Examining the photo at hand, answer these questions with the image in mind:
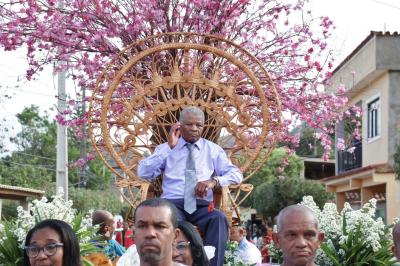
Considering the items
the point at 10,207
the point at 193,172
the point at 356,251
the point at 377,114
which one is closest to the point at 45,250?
the point at 193,172

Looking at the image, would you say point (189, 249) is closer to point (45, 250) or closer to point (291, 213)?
point (291, 213)

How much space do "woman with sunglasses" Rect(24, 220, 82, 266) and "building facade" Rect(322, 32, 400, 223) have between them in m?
16.3

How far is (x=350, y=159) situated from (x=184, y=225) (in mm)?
23746

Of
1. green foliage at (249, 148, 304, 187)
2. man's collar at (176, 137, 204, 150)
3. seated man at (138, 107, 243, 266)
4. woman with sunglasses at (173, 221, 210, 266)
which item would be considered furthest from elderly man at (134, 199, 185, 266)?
green foliage at (249, 148, 304, 187)

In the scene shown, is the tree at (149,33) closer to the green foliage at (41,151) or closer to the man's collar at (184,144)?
the man's collar at (184,144)

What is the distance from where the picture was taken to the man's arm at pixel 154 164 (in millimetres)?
8523

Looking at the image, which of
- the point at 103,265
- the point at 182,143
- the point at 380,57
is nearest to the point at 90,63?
the point at 182,143

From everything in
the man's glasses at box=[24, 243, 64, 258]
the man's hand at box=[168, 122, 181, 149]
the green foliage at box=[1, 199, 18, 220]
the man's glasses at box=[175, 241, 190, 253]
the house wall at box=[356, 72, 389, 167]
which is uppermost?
the house wall at box=[356, 72, 389, 167]

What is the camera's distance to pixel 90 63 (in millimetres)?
12336

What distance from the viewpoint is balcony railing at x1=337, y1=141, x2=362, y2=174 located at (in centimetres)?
2831

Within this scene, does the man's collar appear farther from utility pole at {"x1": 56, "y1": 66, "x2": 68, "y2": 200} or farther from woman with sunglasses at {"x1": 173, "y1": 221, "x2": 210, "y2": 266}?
utility pole at {"x1": 56, "y1": 66, "x2": 68, "y2": 200}

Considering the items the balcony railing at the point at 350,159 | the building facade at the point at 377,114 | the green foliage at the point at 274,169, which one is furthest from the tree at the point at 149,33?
the green foliage at the point at 274,169

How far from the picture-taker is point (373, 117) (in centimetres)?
2581

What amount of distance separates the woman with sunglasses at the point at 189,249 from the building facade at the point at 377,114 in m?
15.2
